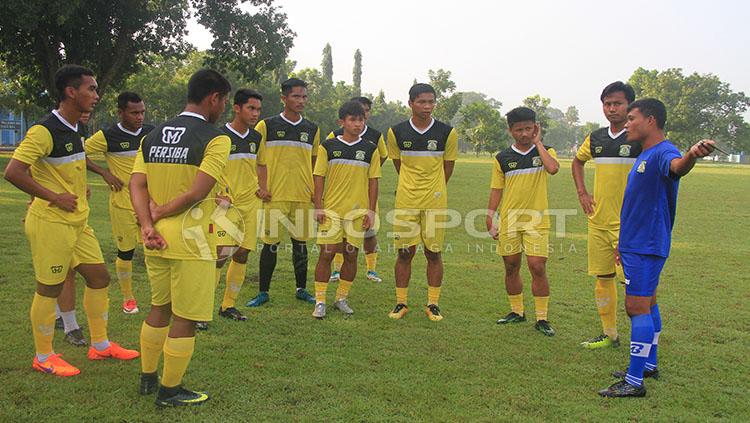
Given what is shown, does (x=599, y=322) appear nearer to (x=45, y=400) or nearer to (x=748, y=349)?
(x=748, y=349)

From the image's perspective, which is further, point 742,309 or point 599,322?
point 742,309

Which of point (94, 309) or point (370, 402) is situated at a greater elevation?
point (94, 309)

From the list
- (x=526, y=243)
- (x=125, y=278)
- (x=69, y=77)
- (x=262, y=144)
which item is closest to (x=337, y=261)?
(x=262, y=144)

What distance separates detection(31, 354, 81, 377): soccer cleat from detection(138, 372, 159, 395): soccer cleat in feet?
2.62

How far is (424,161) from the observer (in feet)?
21.9

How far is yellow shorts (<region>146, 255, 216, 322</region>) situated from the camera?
3.89m

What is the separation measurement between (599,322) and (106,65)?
63.9 ft

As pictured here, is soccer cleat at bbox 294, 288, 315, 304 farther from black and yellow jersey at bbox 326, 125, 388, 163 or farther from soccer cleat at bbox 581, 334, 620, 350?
soccer cleat at bbox 581, 334, 620, 350

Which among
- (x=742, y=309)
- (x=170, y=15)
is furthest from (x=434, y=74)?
(x=742, y=309)

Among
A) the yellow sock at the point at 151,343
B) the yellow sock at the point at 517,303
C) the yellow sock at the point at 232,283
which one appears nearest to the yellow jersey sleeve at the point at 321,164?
the yellow sock at the point at 232,283

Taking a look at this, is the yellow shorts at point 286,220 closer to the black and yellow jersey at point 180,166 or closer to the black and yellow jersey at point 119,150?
the black and yellow jersey at point 119,150

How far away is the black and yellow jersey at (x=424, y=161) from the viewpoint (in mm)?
6664

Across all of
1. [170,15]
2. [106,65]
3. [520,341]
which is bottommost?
[520,341]

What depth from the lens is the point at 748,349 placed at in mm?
5637
